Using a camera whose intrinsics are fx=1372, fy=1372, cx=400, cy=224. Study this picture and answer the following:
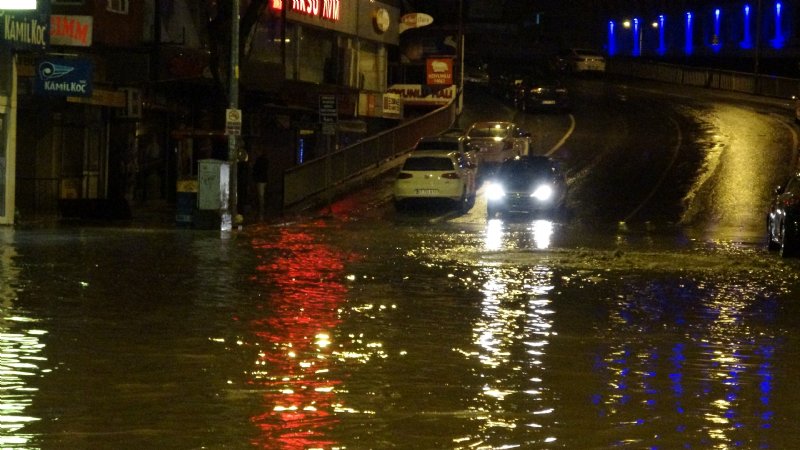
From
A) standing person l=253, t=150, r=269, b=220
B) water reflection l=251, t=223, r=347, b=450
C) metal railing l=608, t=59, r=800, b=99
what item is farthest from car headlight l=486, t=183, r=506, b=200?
metal railing l=608, t=59, r=800, b=99

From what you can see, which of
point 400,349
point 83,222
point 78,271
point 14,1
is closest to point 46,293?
point 78,271

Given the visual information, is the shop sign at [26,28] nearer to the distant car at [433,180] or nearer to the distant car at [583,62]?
the distant car at [433,180]

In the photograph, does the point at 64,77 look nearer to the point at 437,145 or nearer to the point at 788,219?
the point at 437,145


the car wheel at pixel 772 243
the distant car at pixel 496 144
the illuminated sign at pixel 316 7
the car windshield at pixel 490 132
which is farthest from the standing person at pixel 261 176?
the car wheel at pixel 772 243

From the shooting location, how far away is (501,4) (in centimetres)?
11712

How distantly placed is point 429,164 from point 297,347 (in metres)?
25.4

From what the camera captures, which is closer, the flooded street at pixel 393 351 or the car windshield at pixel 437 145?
the flooded street at pixel 393 351

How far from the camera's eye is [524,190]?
118 feet

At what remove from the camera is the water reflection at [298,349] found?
8984mm

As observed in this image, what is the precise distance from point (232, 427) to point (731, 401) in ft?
12.2

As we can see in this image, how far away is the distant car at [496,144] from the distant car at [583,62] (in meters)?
45.4

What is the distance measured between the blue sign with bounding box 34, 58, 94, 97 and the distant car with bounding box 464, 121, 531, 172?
1737 centimetres

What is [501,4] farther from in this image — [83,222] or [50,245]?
[50,245]

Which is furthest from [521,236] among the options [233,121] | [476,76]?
[476,76]
